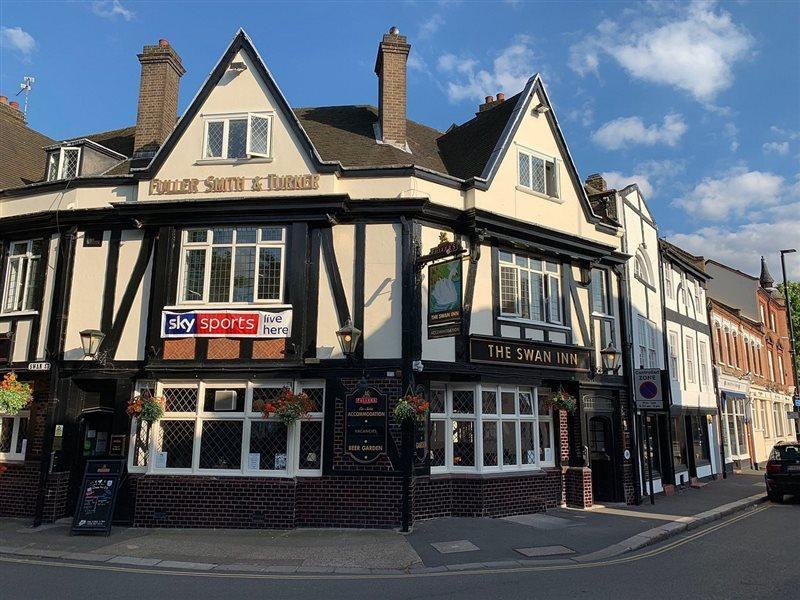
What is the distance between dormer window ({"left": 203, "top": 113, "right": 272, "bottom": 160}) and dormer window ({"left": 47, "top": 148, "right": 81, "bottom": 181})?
145 inches

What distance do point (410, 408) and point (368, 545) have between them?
2.64 m

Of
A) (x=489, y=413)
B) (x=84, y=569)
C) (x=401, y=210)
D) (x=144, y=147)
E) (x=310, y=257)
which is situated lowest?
(x=84, y=569)

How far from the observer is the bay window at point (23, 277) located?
1418 centimetres

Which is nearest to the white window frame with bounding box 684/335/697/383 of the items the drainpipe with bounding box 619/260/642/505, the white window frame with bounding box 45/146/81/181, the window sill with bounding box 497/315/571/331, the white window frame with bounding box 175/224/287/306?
the drainpipe with bounding box 619/260/642/505

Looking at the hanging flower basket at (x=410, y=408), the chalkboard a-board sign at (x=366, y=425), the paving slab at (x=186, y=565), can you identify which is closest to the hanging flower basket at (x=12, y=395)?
the paving slab at (x=186, y=565)

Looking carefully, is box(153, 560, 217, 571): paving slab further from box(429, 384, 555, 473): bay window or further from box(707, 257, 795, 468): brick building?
box(707, 257, 795, 468): brick building

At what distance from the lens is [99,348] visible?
13016 mm

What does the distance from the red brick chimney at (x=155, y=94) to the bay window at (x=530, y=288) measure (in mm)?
9615

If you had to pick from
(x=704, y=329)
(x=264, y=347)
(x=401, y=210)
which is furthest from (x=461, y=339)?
(x=704, y=329)

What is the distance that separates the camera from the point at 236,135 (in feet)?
45.0

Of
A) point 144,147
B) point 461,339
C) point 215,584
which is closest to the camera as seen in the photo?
point 215,584

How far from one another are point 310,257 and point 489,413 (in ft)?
17.9

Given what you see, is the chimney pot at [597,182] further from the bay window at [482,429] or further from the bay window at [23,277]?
the bay window at [23,277]

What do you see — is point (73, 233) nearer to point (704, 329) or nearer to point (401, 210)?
point (401, 210)
